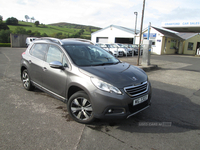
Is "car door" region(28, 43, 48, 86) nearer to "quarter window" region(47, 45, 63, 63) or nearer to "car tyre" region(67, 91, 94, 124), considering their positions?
"quarter window" region(47, 45, 63, 63)

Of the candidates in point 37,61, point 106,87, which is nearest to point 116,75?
point 106,87

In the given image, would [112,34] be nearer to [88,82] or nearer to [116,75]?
[116,75]

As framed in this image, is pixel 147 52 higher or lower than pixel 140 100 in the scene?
higher

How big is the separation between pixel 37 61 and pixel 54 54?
763 millimetres

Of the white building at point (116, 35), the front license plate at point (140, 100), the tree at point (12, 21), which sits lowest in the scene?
the front license plate at point (140, 100)

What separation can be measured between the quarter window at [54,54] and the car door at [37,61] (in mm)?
245

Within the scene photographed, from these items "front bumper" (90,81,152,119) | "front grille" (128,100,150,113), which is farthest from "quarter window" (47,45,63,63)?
"front grille" (128,100,150,113)

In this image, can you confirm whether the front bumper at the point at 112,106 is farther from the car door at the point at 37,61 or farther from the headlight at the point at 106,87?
the car door at the point at 37,61

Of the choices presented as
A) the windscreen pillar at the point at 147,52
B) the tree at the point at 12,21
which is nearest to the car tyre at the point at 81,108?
the windscreen pillar at the point at 147,52

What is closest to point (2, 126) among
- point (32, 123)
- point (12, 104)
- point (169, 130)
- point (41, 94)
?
point (32, 123)

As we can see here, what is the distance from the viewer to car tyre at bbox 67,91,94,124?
10.4 feet

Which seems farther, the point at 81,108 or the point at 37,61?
the point at 37,61

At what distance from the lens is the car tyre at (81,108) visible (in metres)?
3.16

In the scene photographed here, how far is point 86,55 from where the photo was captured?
406 centimetres
